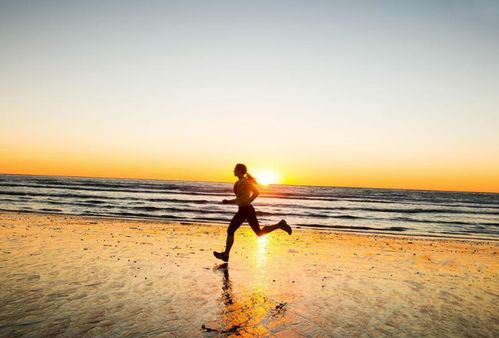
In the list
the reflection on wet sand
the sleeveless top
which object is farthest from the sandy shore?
the sleeveless top

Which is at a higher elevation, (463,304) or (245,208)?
(245,208)

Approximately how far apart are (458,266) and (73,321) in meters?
9.79

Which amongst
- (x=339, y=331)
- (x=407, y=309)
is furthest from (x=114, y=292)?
(x=407, y=309)

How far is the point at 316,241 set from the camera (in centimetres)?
1431

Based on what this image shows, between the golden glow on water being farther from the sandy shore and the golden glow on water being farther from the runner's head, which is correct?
the runner's head

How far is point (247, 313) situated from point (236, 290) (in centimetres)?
130

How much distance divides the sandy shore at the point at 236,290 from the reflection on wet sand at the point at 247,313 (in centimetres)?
2

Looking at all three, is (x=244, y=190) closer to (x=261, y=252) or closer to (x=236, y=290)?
(x=236, y=290)

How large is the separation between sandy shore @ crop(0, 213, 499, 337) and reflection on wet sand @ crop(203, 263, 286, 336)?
0.6 inches

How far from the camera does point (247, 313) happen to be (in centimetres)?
550

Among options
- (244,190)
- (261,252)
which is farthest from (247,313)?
(261,252)

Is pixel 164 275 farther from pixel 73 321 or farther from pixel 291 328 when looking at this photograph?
pixel 291 328

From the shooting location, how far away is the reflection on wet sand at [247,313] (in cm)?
482

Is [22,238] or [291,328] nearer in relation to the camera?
[291,328]
